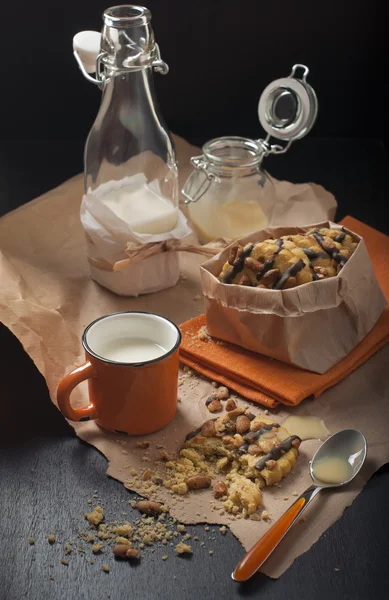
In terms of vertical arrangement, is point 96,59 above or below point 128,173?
above

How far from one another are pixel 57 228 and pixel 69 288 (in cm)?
21

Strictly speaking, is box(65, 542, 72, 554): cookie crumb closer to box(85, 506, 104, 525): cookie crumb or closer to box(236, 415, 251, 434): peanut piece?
box(85, 506, 104, 525): cookie crumb

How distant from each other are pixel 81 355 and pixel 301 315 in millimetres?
346

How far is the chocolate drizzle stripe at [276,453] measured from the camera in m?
1.07

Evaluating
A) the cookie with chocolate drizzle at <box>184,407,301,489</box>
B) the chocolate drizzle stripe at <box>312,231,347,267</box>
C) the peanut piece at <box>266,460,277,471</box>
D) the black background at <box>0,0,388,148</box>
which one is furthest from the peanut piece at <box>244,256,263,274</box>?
the black background at <box>0,0,388,148</box>

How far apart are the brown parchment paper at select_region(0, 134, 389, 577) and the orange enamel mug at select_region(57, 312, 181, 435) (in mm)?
27

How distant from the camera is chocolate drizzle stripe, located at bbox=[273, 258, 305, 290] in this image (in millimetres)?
1233

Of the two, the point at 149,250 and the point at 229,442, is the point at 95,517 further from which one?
the point at 149,250

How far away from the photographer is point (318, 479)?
1.06 metres

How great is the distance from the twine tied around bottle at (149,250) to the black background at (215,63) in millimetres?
679

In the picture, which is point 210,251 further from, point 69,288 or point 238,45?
point 238,45

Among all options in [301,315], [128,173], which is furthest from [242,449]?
[128,173]

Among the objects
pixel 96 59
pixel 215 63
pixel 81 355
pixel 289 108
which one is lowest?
pixel 81 355

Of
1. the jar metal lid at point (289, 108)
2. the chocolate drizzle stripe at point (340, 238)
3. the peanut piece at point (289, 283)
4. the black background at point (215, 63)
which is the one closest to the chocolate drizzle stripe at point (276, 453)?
the peanut piece at point (289, 283)
